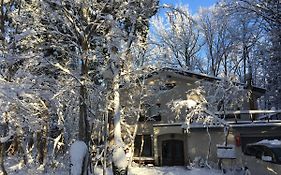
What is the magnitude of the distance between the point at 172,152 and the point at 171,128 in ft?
6.63

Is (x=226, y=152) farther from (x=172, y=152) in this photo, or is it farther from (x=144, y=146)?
(x=144, y=146)

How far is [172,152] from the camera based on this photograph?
27125 millimetres

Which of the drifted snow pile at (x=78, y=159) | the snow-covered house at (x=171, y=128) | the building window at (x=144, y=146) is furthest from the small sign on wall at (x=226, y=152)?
the drifted snow pile at (x=78, y=159)

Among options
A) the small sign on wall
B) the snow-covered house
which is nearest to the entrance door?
the snow-covered house

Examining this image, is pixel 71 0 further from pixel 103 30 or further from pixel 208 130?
pixel 208 130

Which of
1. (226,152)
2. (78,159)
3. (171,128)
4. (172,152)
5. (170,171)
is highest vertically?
(171,128)

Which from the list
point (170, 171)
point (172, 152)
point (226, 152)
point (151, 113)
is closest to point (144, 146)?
point (151, 113)

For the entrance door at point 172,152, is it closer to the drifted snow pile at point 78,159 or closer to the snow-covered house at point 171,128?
the snow-covered house at point 171,128

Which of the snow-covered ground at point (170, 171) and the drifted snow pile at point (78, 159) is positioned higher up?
the drifted snow pile at point (78, 159)

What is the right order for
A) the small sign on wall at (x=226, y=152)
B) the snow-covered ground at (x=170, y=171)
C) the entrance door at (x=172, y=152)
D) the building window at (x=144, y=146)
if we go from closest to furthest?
the snow-covered ground at (x=170, y=171)
the small sign on wall at (x=226, y=152)
the entrance door at (x=172, y=152)
the building window at (x=144, y=146)

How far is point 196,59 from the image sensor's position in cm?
4741

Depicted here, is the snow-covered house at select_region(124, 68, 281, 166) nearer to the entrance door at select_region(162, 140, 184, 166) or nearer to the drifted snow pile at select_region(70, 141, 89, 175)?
the entrance door at select_region(162, 140, 184, 166)

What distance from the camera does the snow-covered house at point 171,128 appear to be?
24984mm

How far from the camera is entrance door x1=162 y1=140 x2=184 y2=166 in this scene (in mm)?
26844
